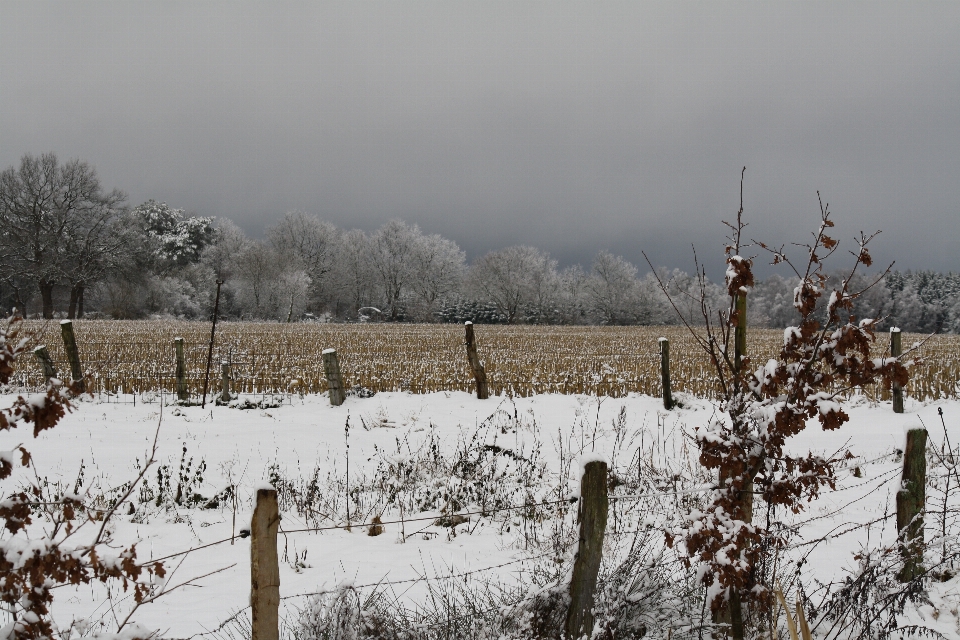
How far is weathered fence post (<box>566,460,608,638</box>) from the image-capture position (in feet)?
10.4

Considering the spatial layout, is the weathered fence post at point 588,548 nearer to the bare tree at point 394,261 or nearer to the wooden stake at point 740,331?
the wooden stake at point 740,331

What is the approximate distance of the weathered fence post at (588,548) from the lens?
3.18 meters

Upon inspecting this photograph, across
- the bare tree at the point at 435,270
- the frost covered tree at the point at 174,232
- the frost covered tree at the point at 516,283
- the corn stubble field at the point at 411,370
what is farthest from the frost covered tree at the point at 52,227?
the frost covered tree at the point at 516,283

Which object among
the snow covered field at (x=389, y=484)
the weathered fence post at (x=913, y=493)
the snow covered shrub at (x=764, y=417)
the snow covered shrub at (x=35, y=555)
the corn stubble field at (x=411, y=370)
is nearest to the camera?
the snow covered shrub at (x=35, y=555)

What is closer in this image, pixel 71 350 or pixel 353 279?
pixel 71 350

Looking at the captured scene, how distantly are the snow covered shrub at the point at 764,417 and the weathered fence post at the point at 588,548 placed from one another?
0.45 meters

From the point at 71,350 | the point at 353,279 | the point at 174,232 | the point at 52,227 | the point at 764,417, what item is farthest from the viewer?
the point at 353,279

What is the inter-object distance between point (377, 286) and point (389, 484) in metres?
74.9

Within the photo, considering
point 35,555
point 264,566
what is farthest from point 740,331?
point 35,555

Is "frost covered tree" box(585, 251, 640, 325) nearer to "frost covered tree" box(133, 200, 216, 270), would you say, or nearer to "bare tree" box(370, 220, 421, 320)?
"bare tree" box(370, 220, 421, 320)

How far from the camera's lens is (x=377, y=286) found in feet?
266

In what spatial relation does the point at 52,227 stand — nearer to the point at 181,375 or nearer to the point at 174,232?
the point at 174,232

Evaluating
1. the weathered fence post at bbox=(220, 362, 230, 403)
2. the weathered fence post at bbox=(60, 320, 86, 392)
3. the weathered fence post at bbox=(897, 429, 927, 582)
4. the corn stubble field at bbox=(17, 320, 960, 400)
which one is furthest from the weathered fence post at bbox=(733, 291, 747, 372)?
the weathered fence post at bbox=(60, 320, 86, 392)

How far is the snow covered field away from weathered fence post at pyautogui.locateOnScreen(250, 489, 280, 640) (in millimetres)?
778
